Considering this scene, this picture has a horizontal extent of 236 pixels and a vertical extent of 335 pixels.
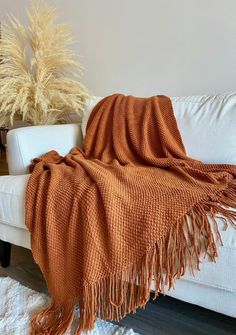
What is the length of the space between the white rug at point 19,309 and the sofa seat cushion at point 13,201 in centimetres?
26

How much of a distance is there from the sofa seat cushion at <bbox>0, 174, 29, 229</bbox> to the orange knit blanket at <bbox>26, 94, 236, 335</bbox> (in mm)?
54

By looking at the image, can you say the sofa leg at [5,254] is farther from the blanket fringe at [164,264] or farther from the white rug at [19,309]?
the blanket fringe at [164,264]

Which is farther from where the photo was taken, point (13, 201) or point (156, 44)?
point (156, 44)

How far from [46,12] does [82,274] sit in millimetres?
1540

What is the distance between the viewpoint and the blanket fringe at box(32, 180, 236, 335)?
0.83 m

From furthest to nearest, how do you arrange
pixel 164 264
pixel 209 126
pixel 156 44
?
pixel 156 44, pixel 209 126, pixel 164 264

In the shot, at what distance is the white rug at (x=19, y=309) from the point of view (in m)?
0.99

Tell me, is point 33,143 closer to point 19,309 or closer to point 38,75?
point 38,75

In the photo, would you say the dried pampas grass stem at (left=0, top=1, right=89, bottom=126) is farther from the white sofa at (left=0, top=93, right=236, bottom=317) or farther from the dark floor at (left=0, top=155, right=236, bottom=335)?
the dark floor at (left=0, top=155, right=236, bottom=335)

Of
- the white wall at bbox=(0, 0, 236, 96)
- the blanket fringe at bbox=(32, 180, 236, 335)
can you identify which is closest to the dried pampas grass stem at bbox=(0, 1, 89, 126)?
the white wall at bbox=(0, 0, 236, 96)

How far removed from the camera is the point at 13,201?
1135mm

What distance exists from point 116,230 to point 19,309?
0.52 metres

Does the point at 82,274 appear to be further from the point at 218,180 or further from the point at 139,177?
the point at 218,180

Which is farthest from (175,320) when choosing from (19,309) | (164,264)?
(19,309)
